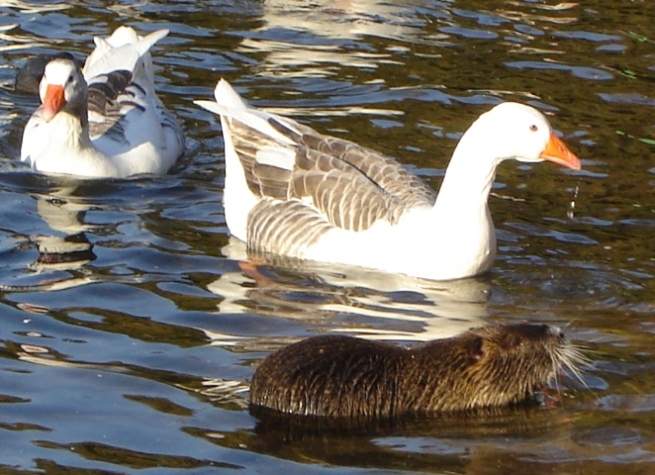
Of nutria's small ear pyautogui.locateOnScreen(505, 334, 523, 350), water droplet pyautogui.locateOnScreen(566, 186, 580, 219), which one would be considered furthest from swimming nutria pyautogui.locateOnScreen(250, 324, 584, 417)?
water droplet pyautogui.locateOnScreen(566, 186, 580, 219)

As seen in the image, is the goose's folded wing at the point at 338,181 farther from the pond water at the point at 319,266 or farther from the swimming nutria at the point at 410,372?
the swimming nutria at the point at 410,372

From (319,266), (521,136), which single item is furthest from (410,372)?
(319,266)

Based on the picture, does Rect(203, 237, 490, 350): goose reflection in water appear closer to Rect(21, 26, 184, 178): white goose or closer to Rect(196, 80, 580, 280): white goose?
Rect(196, 80, 580, 280): white goose

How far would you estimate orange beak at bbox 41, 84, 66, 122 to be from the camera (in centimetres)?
1120

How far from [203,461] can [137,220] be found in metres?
4.34

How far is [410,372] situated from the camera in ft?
22.5

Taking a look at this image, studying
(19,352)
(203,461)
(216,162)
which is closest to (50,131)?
(216,162)

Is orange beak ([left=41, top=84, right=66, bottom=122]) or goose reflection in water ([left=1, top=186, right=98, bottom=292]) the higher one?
orange beak ([left=41, top=84, right=66, bottom=122])

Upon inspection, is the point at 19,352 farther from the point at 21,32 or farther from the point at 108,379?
the point at 21,32

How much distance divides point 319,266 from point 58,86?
3.02 meters

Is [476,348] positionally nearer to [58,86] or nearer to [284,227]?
[284,227]

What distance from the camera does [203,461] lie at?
20.2 feet

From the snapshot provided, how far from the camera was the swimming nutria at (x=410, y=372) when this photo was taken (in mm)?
Result: 6660

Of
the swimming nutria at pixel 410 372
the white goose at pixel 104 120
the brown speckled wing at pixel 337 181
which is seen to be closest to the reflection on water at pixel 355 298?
the brown speckled wing at pixel 337 181
